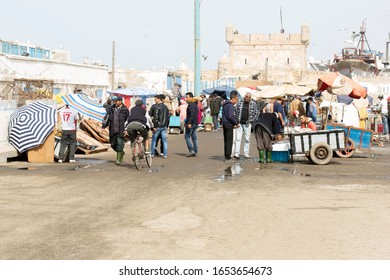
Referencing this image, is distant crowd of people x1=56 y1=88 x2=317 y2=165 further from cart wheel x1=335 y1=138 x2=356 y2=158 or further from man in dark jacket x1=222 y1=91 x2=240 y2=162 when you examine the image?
cart wheel x1=335 y1=138 x2=356 y2=158

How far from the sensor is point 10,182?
12547mm

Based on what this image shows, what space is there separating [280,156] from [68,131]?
500cm

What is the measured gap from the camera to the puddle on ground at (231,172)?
1339 cm

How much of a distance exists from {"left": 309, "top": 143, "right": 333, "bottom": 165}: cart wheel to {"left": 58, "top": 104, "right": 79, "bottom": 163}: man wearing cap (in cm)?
551

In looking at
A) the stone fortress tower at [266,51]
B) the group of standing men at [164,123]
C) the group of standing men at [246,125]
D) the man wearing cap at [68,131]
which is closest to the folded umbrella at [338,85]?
the group of standing men at [164,123]

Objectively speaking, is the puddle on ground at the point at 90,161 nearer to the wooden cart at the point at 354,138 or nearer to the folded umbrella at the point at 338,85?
the wooden cart at the point at 354,138

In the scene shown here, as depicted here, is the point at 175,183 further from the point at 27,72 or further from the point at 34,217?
the point at 27,72

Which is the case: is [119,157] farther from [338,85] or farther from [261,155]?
[338,85]

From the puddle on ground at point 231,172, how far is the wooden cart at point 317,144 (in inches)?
57.1

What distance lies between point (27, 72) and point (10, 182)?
22.9 m

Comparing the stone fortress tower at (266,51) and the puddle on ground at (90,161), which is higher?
the stone fortress tower at (266,51)

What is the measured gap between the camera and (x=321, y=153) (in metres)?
16.3

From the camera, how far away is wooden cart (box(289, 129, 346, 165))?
16188 mm
